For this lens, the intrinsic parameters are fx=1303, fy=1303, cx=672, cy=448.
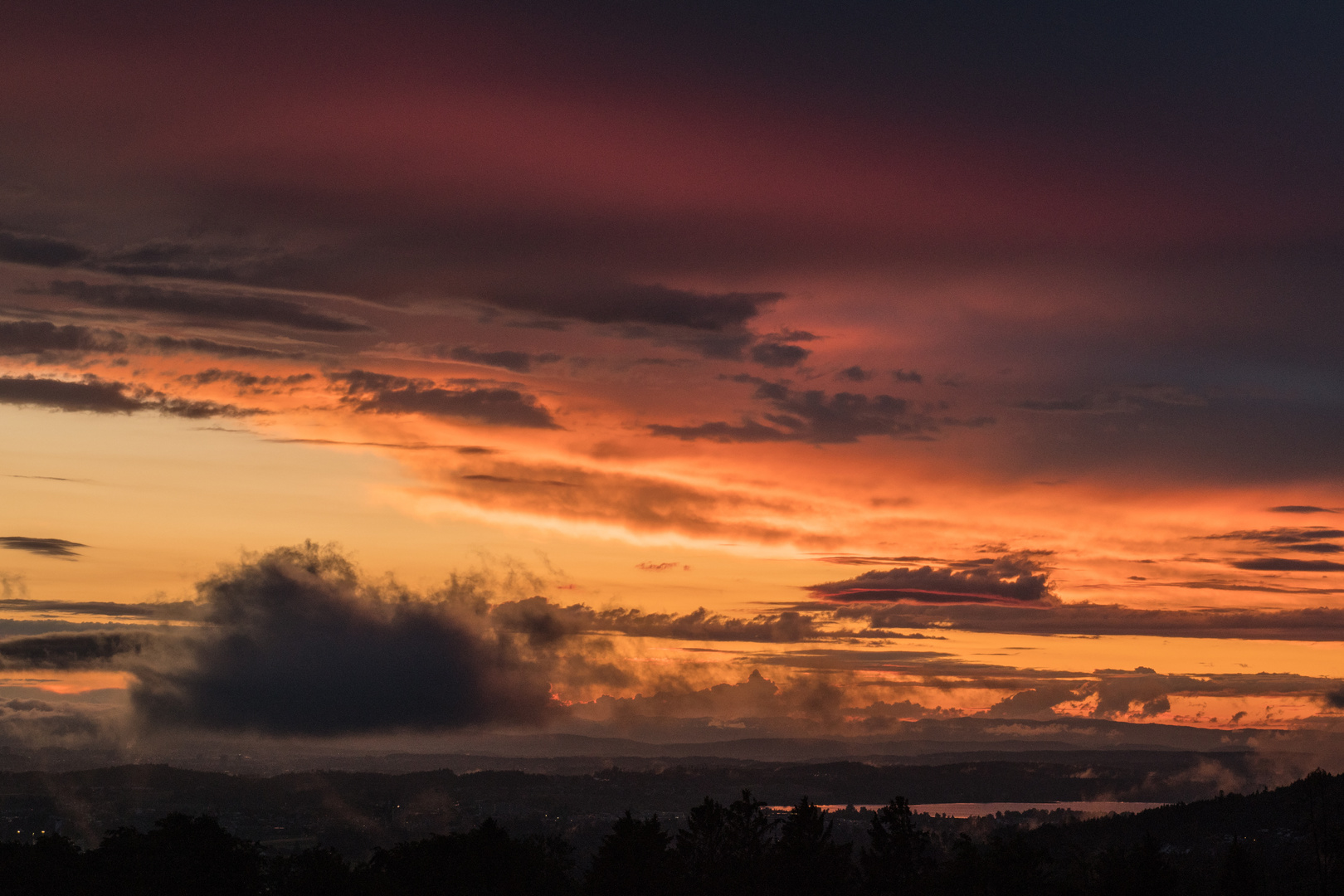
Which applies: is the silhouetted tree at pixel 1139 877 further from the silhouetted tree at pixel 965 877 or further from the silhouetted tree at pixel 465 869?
the silhouetted tree at pixel 465 869

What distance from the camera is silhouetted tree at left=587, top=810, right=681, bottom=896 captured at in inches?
4860

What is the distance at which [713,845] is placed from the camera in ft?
449

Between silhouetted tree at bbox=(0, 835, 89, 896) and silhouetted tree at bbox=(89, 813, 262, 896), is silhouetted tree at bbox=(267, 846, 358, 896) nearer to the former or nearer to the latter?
silhouetted tree at bbox=(89, 813, 262, 896)

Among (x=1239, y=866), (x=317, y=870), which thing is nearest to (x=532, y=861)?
(x=317, y=870)

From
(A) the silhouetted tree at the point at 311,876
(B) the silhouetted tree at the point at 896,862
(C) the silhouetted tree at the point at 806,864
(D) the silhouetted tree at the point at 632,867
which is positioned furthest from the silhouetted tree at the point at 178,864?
(B) the silhouetted tree at the point at 896,862

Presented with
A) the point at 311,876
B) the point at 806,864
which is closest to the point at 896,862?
the point at 806,864

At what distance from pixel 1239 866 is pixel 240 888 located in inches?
4265

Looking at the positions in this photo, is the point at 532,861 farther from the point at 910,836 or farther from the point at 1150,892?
the point at 1150,892

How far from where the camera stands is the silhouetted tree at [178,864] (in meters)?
121

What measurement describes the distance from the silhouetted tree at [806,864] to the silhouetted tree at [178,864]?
50.8 m

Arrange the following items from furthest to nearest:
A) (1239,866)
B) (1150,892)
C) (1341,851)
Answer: (1341,851) → (1239,866) → (1150,892)

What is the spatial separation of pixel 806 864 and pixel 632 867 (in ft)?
57.9

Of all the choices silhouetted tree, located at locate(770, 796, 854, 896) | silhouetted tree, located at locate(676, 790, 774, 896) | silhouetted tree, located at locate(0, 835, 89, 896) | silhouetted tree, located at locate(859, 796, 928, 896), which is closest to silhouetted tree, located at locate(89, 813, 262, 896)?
silhouetted tree, located at locate(0, 835, 89, 896)

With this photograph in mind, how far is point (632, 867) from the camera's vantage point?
407 ft
